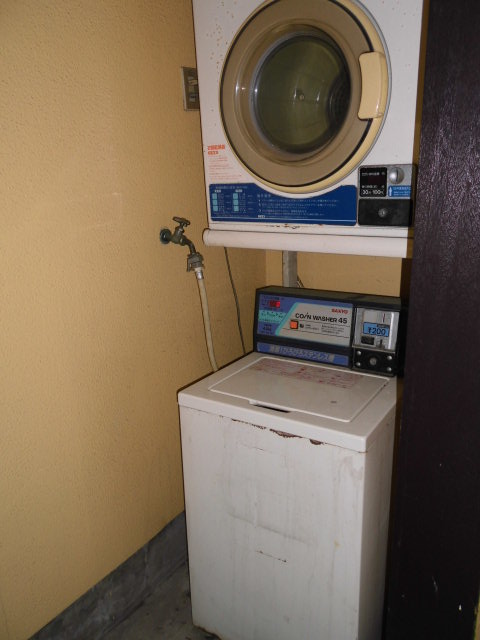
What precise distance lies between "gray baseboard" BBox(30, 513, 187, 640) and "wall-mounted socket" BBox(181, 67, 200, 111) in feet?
4.47

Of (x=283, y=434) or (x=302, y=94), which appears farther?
(x=302, y=94)

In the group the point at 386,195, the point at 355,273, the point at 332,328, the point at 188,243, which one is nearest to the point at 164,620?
the point at 332,328

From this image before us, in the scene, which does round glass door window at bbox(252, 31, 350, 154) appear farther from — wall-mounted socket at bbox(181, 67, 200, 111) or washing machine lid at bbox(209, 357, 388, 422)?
washing machine lid at bbox(209, 357, 388, 422)

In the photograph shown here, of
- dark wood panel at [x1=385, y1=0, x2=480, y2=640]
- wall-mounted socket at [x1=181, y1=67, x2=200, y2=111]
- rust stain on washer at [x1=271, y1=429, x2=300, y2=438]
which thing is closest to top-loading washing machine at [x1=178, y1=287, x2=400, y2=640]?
rust stain on washer at [x1=271, y1=429, x2=300, y2=438]

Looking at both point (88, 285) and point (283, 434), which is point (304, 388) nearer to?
point (283, 434)

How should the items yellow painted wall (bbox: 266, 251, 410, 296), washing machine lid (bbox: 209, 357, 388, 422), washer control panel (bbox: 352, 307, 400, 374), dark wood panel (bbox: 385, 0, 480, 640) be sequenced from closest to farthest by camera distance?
dark wood panel (bbox: 385, 0, 480, 640) → washing machine lid (bbox: 209, 357, 388, 422) → washer control panel (bbox: 352, 307, 400, 374) → yellow painted wall (bbox: 266, 251, 410, 296)

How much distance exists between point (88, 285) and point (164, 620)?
1073 millimetres

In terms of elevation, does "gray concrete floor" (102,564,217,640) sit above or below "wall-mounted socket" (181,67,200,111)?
below

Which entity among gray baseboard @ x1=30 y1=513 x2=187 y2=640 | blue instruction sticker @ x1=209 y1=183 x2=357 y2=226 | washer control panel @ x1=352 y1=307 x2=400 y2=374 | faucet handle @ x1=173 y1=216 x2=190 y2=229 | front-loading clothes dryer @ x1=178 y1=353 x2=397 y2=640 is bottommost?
gray baseboard @ x1=30 y1=513 x2=187 y2=640

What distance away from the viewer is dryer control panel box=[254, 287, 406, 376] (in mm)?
1316

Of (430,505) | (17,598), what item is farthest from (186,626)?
(430,505)

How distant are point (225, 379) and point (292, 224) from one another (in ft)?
1.51

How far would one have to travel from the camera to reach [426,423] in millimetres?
927

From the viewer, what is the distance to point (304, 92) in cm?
127
